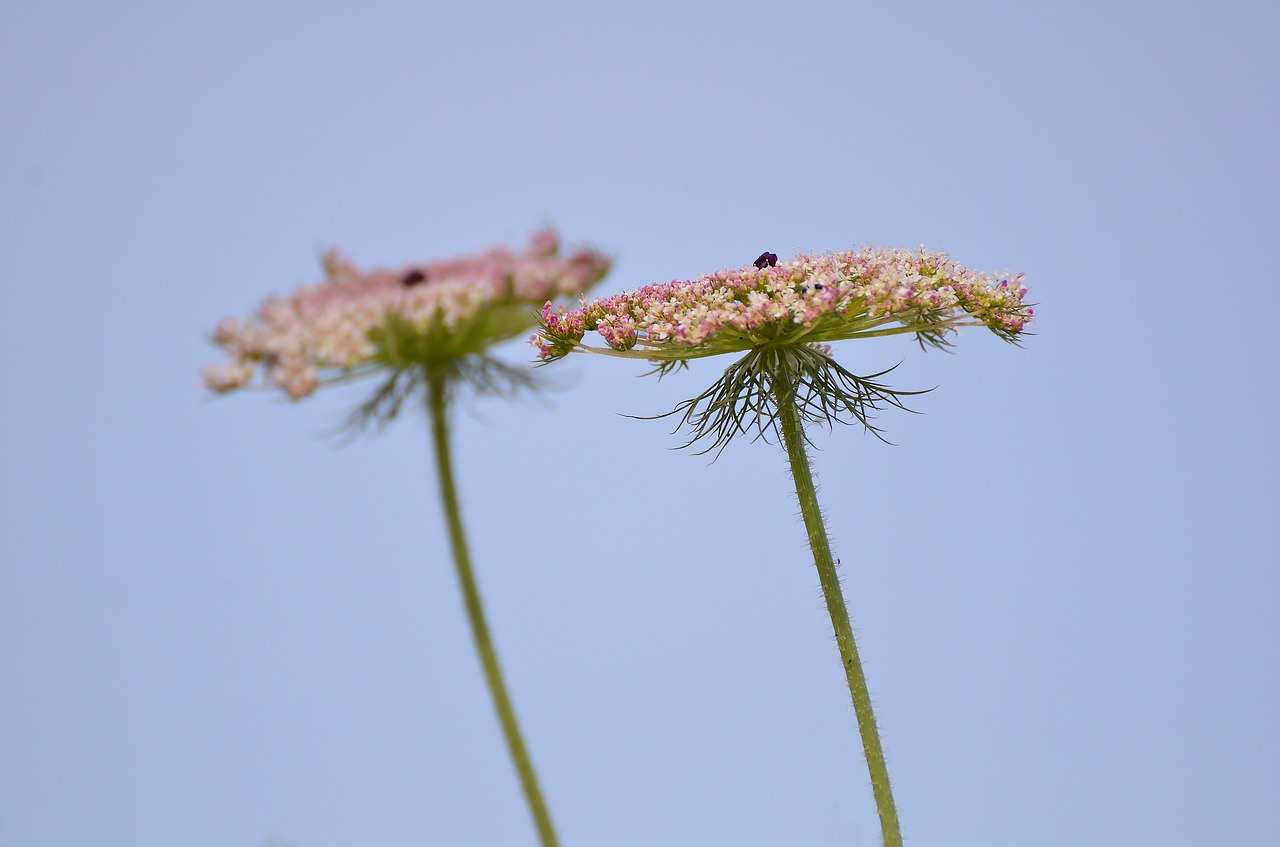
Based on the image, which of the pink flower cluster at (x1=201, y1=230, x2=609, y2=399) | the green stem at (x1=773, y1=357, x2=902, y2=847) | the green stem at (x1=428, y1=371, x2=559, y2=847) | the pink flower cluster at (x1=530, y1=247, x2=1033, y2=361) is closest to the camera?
the pink flower cluster at (x1=201, y1=230, x2=609, y2=399)

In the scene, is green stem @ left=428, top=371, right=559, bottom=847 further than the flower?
No

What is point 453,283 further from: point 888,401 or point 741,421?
point 888,401

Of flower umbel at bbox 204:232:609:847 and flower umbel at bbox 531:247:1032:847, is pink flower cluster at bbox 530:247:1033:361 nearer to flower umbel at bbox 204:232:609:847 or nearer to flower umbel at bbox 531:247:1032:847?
flower umbel at bbox 531:247:1032:847

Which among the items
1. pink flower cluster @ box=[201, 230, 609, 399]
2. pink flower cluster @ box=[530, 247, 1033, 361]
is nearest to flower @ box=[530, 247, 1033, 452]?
pink flower cluster @ box=[530, 247, 1033, 361]

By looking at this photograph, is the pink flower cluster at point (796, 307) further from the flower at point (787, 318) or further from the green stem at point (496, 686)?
the green stem at point (496, 686)

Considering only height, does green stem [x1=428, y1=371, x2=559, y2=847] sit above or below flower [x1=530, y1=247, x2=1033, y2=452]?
below

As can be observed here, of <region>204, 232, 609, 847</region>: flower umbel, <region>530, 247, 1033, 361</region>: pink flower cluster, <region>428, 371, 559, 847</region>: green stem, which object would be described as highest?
<region>530, 247, 1033, 361</region>: pink flower cluster
